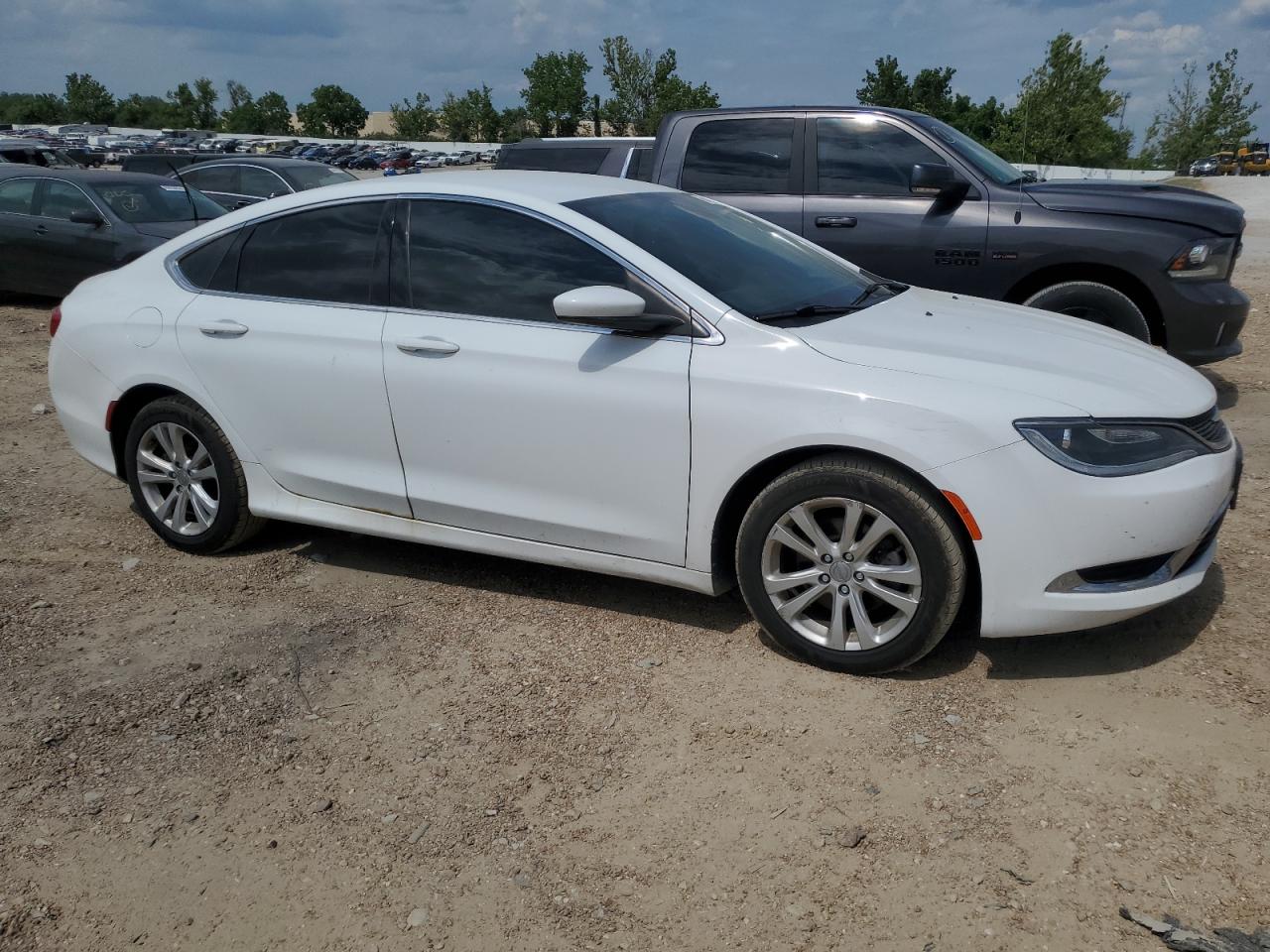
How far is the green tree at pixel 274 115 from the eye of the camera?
11744 cm

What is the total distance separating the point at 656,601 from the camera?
441 cm

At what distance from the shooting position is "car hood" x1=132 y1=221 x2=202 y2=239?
11234mm

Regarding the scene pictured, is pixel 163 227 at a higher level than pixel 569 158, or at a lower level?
lower

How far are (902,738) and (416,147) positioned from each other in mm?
86905

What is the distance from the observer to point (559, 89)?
82.4 meters

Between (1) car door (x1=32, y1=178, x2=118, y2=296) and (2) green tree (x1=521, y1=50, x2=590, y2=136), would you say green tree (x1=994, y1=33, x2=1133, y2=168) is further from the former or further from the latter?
(2) green tree (x1=521, y1=50, x2=590, y2=136)

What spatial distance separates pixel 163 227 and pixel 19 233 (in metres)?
1.66

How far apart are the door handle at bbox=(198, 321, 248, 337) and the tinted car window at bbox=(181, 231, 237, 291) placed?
19cm

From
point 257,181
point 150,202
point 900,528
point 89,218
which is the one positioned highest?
point 257,181

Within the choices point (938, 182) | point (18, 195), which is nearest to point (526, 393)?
point (938, 182)

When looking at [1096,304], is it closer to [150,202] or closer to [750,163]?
[750,163]

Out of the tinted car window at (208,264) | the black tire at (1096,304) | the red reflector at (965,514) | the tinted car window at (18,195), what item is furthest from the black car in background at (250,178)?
the red reflector at (965,514)

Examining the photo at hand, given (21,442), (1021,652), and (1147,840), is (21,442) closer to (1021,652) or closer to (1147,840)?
(1021,652)

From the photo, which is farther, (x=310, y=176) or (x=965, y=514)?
(x=310, y=176)
